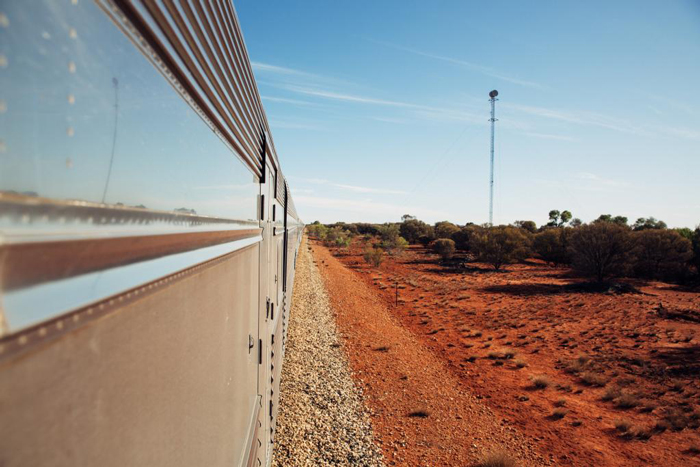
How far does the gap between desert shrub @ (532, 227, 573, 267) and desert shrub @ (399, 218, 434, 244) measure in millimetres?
Answer: 22406

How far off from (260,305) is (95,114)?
8.14ft

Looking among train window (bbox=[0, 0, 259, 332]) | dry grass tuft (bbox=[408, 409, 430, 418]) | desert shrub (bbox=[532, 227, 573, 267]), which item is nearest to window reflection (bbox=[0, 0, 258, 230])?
train window (bbox=[0, 0, 259, 332])

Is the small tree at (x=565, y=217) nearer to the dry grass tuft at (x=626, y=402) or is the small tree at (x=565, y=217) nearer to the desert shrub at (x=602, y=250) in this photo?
the desert shrub at (x=602, y=250)

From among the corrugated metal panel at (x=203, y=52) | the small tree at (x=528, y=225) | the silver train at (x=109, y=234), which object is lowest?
the silver train at (x=109, y=234)

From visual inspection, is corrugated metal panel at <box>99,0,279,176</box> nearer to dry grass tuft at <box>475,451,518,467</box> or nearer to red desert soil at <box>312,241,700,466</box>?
red desert soil at <box>312,241,700,466</box>

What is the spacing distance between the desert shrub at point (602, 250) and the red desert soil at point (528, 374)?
195 inches

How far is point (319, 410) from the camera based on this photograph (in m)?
6.59

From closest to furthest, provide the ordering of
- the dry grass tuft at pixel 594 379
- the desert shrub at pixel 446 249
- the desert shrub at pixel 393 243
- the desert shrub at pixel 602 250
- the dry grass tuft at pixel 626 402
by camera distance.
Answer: the dry grass tuft at pixel 626 402 → the dry grass tuft at pixel 594 379 → the desert shrub at pixel 602 250 → the desert shrub at pixel 446 249 → the desert shrub at pixel 393 243

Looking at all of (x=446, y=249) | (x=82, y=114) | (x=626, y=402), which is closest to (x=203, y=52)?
(x=82, y=114)

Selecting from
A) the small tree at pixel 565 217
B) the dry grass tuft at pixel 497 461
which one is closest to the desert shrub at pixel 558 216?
the small tree at pixel 565 217

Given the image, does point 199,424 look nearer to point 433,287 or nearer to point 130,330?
point 130,330

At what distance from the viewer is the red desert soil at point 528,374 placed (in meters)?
6.86

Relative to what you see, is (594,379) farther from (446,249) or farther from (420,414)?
(446,249)

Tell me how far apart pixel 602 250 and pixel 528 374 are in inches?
795
